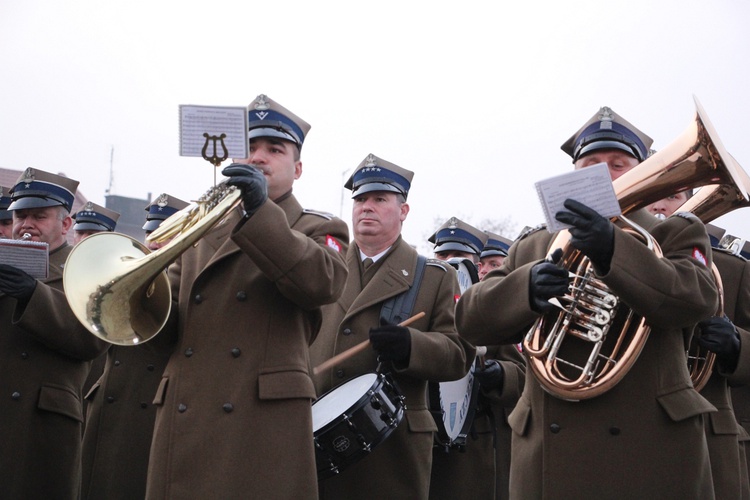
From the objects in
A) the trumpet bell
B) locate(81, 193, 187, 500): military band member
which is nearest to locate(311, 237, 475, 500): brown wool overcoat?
locate(81, 193, 187, 500): military band member

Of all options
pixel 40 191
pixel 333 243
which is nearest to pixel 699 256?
pixel 333 243

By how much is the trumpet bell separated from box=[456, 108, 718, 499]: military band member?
1452mm

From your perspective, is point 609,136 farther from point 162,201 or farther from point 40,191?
point 162,201

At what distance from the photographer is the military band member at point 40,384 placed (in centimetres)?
550

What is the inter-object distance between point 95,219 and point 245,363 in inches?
202

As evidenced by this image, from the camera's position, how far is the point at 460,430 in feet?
21.2

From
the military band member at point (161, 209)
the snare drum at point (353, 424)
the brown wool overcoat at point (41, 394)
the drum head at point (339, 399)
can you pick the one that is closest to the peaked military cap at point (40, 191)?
the brown wool overcoat at point (41, 394)

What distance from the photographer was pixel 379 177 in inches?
253

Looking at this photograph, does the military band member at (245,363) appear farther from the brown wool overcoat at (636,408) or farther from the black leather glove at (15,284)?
the black leather glove at (15,284)

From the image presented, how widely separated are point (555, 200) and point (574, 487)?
1.25 metres

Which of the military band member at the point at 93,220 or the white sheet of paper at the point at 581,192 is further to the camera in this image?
the military band member at the point at 93,220

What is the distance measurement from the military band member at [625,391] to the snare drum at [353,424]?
0.82 meters

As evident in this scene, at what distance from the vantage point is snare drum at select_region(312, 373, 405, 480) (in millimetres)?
4723

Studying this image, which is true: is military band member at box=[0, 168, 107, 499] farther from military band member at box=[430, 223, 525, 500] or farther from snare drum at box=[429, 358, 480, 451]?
military band member at box=[430, 223, 525, 500]
